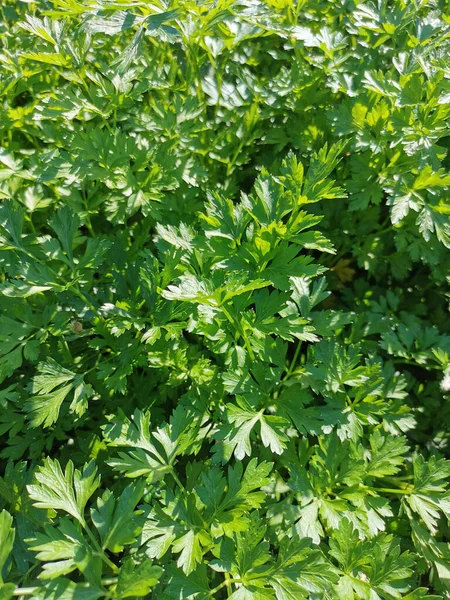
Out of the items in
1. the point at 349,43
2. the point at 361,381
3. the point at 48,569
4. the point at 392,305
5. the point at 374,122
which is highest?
the point at 349,43

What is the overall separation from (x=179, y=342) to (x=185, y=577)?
735mm

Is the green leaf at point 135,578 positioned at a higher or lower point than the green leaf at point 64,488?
lower

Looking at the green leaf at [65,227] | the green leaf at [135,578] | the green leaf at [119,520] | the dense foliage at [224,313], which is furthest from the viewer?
the green leaf at [65,227]

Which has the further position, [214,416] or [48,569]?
[214,416]

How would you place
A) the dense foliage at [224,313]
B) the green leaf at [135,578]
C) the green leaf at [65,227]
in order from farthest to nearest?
the green leaf at [65,227] → the dense foliage at [224,313] → the green leaf at [135,578]

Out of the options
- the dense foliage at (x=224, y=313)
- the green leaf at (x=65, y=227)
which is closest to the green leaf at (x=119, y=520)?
the dense foliage at (x=224, y=313)

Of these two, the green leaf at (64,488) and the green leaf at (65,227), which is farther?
the green leaf at (65,227)

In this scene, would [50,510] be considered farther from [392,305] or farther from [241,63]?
[241,63]

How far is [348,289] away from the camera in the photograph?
239cm

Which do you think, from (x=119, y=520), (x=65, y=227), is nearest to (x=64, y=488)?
(x=119, y=520)

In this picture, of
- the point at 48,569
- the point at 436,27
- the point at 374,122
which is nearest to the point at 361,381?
the point at 374,122

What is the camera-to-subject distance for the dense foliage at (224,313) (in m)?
1.45

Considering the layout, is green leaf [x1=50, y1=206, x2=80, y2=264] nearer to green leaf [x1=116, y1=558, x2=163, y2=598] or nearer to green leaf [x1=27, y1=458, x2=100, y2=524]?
green leaf [x1=27, y1=458, x2=100, y2=524]

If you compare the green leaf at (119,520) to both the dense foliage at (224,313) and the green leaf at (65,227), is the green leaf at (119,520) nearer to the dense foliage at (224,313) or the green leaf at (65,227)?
the dense foliage at (224,313)
